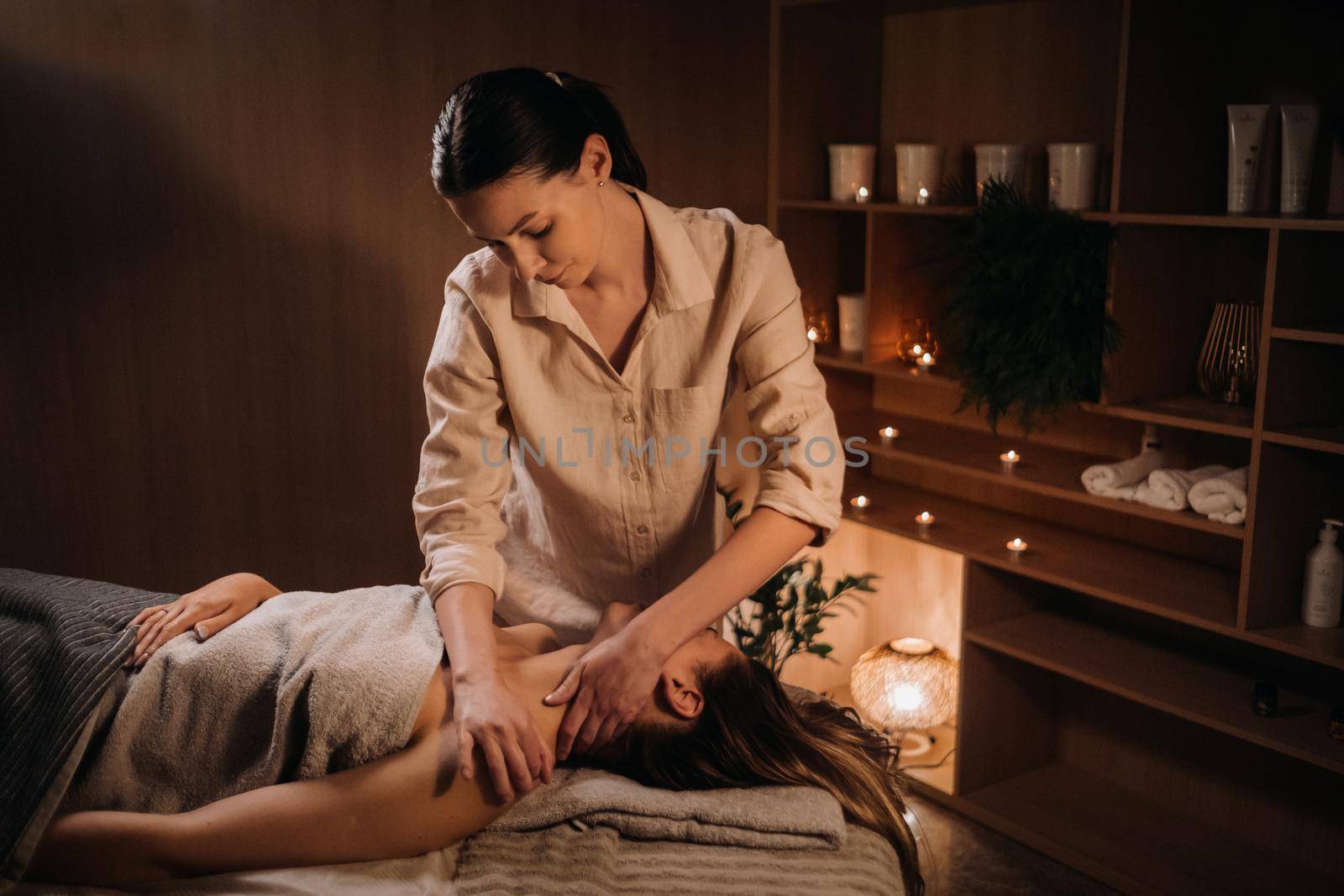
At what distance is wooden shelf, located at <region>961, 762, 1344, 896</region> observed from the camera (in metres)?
2.58

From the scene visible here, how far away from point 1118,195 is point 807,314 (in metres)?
1.05

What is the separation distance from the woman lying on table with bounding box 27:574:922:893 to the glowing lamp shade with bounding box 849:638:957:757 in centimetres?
121

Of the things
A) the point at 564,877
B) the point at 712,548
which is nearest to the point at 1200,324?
the point at 712,548

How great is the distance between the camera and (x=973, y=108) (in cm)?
303

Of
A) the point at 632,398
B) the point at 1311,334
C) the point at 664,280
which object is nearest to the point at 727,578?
the point at 632,398

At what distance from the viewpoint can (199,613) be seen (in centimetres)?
167

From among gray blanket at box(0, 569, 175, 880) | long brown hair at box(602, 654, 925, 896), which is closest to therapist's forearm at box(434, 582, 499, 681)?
long brown hair at box(602, 654, 925, 896)

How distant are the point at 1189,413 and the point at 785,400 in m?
1.19

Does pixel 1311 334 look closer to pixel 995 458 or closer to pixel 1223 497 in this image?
pixel 1223 497

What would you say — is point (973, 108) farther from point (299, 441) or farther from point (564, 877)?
point (564, 877)

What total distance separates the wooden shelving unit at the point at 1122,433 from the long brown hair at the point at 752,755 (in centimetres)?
114

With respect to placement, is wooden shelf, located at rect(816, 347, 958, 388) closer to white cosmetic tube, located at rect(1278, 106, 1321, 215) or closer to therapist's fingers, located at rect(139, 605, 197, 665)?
white cosmetic tube, located at rect(1278, 106, 1321, 215)

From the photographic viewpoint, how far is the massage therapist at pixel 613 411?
1524 millimetres

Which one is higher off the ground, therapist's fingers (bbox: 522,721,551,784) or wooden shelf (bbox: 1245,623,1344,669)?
therapist's fingers (bbox: 522,721,551,784)
